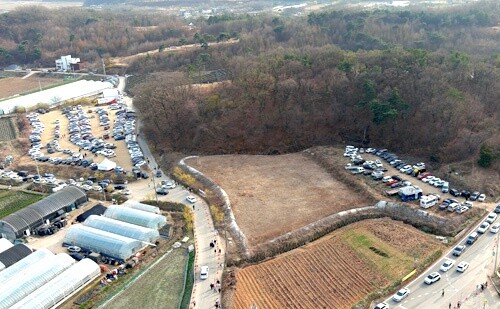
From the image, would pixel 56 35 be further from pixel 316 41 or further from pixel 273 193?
pixel 273 193

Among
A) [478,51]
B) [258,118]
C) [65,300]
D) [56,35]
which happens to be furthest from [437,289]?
[56,35]

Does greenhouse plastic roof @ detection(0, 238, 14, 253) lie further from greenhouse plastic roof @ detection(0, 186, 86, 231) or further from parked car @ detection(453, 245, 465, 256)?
parked car @ detection(453, 245, 465, 256)

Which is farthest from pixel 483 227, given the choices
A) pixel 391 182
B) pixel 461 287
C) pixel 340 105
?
pixel 340 105

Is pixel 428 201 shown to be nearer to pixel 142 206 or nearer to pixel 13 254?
pixel 142 206

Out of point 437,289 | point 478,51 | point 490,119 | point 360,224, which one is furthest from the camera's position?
point 478,51

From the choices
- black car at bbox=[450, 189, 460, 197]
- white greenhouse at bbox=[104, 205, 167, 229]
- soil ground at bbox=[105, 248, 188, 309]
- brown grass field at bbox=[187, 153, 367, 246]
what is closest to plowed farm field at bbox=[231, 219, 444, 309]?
brown grass field at bbox=[187, 153, 367, 246]

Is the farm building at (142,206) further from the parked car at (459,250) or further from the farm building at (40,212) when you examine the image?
the parked car at (459,250)
